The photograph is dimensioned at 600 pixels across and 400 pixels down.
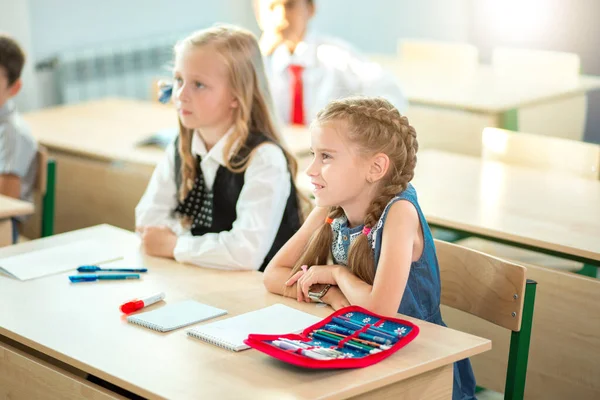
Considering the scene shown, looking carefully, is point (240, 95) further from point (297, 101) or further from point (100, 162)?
point (297, 101)

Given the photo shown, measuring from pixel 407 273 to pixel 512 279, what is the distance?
0.85ft

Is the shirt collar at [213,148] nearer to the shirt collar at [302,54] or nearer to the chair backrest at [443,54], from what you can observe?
the shirt collar at [302,54]

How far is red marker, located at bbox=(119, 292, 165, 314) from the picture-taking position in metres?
2.00

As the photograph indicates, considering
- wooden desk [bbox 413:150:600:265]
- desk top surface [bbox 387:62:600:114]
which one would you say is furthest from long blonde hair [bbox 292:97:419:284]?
desk top surface [bbox 387:62:600:114]

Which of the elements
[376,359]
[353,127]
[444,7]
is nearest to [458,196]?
[353,127]

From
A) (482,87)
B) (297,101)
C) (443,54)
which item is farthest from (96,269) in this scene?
(443,54)

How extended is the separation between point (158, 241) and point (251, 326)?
639 millimetres

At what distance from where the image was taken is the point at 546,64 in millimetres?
4527

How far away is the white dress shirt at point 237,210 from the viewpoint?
239 cm

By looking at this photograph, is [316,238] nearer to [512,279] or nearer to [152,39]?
[512,279]

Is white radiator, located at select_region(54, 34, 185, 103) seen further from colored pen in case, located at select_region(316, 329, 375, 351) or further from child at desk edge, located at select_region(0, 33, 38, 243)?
colored pen in case, located at select_region(316, 329, 375, 351)

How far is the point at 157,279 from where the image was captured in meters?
2.24

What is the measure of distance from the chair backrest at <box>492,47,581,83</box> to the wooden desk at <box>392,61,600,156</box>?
0.08 ft

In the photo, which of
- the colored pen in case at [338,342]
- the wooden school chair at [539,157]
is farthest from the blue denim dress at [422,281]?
the wooden school chair at [539,157]
